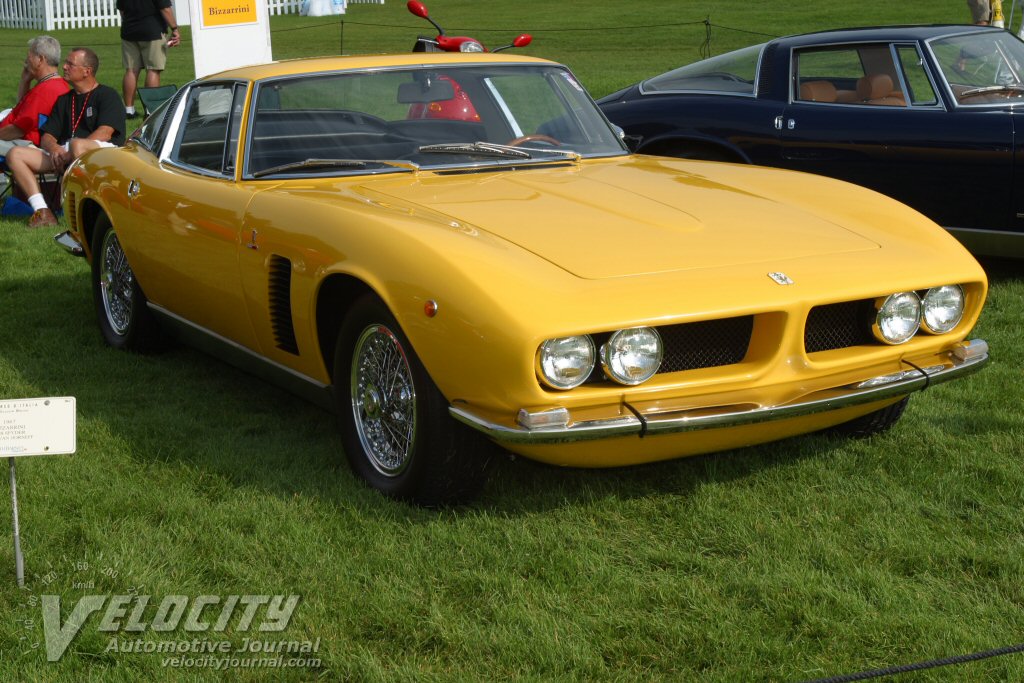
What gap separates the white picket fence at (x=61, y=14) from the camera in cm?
3519

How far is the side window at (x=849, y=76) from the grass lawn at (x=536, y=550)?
238 cm

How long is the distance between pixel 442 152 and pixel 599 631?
2349 millimetres

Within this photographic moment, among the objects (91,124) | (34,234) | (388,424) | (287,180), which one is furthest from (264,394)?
(91,124)

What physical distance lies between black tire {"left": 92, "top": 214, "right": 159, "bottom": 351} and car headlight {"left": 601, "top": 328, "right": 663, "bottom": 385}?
2906 millimetres

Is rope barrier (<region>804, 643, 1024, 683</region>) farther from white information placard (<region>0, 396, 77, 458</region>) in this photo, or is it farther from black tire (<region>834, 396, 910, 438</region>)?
white information placard (<region>0, 396, 77, 458</region>)

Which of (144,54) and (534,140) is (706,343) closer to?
(534,140)

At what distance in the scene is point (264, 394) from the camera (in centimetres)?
539

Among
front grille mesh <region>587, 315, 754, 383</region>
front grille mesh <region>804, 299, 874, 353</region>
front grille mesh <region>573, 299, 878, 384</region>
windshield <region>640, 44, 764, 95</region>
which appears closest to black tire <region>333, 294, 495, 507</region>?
front grille mesh <region>573, 299, 878, 384</region>

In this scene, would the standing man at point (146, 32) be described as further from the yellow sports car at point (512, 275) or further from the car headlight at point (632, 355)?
the car headlight at point (632, 355)

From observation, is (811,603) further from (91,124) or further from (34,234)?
(91,124)

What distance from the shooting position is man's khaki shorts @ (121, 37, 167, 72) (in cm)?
1395

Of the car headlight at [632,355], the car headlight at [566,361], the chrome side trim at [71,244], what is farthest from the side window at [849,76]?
the car headlight at [566,361]

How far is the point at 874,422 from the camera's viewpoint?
4574 millimetres

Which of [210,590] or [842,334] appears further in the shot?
[842,334]
